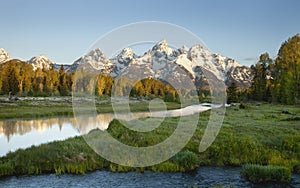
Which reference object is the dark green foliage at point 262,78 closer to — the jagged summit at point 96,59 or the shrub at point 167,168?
the jagged summit at point 96,59

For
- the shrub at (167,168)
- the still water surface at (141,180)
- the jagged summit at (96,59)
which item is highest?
the jagged summit at (96,59)

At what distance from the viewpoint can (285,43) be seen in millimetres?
80625

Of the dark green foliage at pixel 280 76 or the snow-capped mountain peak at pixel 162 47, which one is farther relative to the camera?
the dark green foliage at pixel 280 76

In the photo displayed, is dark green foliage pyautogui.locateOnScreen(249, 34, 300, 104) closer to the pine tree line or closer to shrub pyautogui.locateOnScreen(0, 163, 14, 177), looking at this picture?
shrub pyautogui.locateOnScreen(0, 163, 14, 177)

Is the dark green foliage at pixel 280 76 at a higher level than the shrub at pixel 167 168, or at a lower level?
higher

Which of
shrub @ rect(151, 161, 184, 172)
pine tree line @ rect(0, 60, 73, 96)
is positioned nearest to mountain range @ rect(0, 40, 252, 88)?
shrub @ rect(151, 161, 184, 172)

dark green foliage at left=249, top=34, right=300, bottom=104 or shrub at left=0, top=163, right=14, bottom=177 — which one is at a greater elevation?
dark green foliage at left=249, top=34, right=300, bottom=104

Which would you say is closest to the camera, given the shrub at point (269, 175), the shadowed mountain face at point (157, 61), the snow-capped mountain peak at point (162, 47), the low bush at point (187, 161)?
the shrub at point (269, 175)

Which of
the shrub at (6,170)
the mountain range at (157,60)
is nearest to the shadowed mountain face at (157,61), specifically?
the mountain range at (157,60)

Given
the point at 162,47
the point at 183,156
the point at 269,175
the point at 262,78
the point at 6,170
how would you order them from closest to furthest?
the point at 269,175, the point at 6,170, the point at 183,156, the point at 162,47, the point at 262,78

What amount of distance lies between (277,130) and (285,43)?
208ft

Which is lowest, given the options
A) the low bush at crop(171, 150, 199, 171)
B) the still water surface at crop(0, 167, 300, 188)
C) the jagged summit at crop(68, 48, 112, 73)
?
the still water surface at crop(0, 167, 300, 188)

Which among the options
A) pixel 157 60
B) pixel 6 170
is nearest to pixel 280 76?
pixel 157 60

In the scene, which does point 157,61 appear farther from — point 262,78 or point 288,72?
point 262,78
